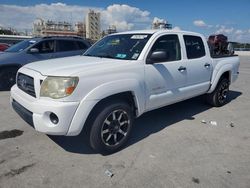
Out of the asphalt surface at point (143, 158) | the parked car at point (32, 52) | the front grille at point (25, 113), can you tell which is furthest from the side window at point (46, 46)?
the front grille at point (25, 113)

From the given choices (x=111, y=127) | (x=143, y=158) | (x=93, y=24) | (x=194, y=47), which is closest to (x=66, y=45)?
(x=194, y=47)

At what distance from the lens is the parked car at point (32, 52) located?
7469 millimetres

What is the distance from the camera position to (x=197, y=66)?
4.99 meters

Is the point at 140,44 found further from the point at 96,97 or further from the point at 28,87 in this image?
the point at 28,87

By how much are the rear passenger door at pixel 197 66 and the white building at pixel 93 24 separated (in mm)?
84390

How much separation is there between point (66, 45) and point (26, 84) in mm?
5169

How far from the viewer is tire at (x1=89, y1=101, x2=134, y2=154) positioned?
3.35 meters

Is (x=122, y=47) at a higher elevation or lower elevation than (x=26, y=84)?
higher

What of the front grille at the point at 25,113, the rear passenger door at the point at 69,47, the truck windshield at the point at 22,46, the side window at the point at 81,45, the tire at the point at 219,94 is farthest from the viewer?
the side window at the point at 81,45

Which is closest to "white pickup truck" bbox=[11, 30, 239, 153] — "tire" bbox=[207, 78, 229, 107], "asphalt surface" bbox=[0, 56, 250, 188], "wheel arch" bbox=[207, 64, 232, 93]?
"asphalt surface" bbox=[0, 56, 250, 188]

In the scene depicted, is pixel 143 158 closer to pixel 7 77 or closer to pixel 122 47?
pixel 122 47

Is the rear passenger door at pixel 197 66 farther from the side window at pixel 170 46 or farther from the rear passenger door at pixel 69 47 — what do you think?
the rear passenger door at pixel 69 47

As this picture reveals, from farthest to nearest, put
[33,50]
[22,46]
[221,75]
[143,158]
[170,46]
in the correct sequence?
[22,46] < [33,50] < [221,75] < [170,46] < [143,158]

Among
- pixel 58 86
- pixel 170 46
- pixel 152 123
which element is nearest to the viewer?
pixel 58 86
